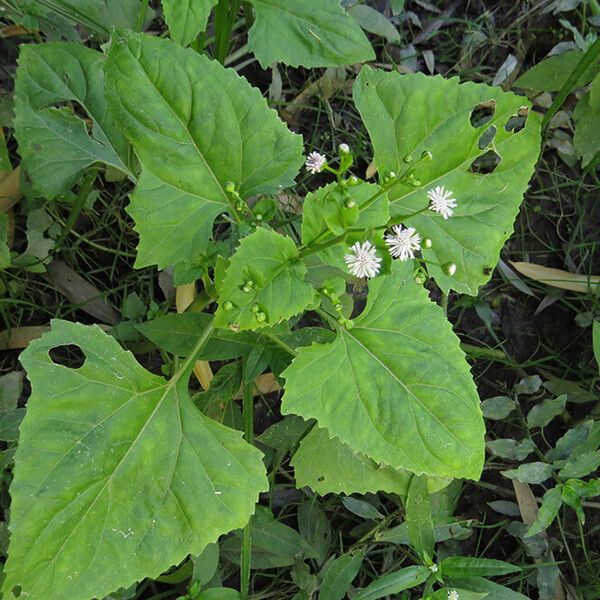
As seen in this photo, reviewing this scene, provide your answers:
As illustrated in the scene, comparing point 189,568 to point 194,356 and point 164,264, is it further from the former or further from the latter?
point 164,264

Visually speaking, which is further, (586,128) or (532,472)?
(586,128)

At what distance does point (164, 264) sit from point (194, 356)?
0.80ft

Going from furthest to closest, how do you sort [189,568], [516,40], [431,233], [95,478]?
[516,40] < [189,568] < [431,233] < [95,478]

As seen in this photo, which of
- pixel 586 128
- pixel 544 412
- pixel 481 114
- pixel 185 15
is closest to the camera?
pixel 185 15

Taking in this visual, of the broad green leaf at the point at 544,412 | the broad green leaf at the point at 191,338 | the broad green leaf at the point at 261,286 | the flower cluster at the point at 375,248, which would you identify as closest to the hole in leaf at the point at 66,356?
the broad green leaf at the point at 191,338

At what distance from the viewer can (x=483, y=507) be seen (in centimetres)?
268

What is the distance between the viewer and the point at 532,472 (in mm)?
2326

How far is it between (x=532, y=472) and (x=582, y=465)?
160 millimetres

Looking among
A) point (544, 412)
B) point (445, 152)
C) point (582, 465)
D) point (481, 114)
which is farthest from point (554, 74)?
point (582, 465)

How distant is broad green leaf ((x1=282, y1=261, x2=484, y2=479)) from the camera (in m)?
1.61

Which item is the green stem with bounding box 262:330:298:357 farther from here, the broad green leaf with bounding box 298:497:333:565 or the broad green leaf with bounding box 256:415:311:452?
the broad green leaf with bounding box 298:497:333:565

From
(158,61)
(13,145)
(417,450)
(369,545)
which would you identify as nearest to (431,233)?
(417,450)

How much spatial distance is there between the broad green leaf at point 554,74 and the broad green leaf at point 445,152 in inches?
32.0

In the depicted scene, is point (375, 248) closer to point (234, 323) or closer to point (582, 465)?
point (234, 323)
